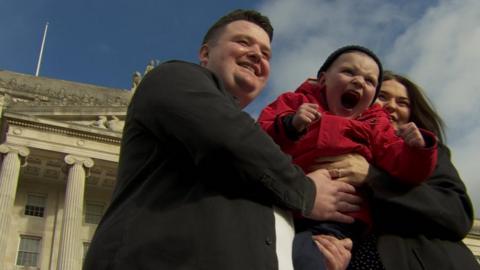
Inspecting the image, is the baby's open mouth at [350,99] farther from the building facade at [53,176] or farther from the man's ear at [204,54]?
the building facade at [53,176]

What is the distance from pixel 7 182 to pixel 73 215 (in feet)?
12.3

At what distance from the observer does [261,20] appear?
4.46 meters

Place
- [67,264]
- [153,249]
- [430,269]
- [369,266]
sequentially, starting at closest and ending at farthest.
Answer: [153,249] → [430,269] → [369,266] → [67,264]

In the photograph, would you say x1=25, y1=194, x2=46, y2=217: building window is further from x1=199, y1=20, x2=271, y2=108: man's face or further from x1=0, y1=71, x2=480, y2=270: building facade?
x1=199, y1=20, x2=271, y2=108: man's face

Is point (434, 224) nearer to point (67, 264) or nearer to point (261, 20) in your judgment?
point (261, 20)

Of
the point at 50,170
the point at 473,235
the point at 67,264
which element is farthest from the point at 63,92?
the point at 473,235

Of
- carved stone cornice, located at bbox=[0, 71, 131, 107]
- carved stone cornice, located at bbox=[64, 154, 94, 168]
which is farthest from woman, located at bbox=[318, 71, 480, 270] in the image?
carved stone cornice, located at bbox=[0, 71, 131, 107]

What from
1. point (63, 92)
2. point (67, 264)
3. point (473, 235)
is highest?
point (63, 92)

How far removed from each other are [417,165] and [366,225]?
49cm

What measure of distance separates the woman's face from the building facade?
91.9 ft

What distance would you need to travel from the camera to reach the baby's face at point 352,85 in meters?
4.17

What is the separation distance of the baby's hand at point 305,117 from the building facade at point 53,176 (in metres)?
28.8

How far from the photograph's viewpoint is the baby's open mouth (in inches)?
164

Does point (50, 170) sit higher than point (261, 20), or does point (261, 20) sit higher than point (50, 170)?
point (50, 170)
